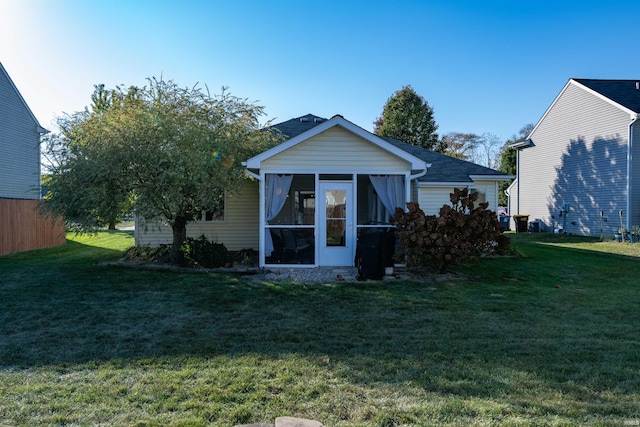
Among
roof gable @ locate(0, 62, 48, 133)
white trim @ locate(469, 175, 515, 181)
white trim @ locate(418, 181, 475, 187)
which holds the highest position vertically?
roof gable @ locate(0, 62, 48, 133)

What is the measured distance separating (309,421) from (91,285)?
6895 mm

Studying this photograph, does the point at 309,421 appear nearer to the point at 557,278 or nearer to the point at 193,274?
the point at 193,274

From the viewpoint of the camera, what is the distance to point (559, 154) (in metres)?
21.0

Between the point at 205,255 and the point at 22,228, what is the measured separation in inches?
338

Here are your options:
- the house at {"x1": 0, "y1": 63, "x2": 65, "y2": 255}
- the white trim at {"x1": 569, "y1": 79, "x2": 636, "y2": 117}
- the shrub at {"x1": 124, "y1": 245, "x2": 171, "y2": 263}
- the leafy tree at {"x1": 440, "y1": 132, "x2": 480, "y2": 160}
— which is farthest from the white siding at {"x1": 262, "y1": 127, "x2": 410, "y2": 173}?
the leafy tree at {"x1": 440, "y1": 132, "x2": 480, "y2": 160}

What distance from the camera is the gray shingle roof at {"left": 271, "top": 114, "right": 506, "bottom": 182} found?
574 inches

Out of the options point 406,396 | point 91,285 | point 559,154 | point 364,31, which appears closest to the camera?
point 406,396

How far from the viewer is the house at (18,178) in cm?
1397

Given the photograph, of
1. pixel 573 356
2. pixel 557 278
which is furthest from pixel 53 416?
pixel 557 278

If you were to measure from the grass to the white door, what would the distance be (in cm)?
165

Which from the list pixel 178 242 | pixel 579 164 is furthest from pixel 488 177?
pixel 178 242

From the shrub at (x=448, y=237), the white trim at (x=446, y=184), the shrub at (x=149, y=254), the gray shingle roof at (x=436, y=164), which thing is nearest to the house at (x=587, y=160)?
the gray shingle roof at (x=436, y=164)

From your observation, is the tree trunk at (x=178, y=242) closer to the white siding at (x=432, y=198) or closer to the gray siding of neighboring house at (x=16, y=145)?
the white siding at (x=432, y=198)

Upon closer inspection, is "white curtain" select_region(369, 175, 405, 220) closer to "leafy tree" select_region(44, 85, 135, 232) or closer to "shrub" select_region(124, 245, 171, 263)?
"leafy tree" select_region(44, 85, 135, 232)
